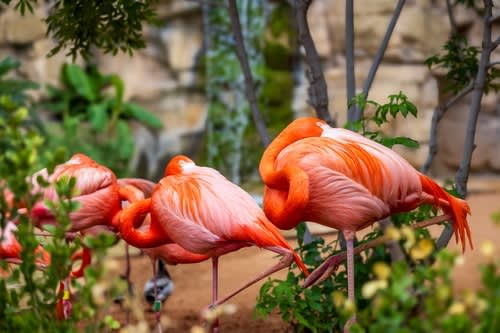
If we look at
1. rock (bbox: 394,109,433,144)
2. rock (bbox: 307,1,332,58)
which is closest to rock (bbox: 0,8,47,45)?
rock (bbox: 307,1,332,58)

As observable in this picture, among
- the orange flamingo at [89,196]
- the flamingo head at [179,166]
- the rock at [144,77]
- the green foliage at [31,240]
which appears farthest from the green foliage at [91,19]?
the rock at [144,77]

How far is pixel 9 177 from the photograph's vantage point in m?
2.03

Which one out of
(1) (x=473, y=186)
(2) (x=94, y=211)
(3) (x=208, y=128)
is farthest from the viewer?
(3) (x=208, y=128)

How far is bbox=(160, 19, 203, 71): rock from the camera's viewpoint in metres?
8.91

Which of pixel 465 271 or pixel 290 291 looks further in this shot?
pixel 465 271

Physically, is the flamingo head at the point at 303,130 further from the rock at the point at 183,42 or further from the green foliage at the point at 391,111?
the rock at the point at 183,42

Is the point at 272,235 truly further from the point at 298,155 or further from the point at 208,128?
the point at 208,128

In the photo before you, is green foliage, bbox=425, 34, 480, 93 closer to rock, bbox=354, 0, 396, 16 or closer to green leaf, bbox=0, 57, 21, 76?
rock, bbox=354, 0, 396, 16

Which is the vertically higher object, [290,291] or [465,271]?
[290,291]

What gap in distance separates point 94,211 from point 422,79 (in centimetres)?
537

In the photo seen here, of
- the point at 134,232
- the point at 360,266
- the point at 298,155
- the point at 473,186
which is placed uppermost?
the point at 298,155

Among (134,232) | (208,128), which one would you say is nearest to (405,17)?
(208,128)

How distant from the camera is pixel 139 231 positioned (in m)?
3.25

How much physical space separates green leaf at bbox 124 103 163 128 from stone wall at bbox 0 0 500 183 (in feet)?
0.55
